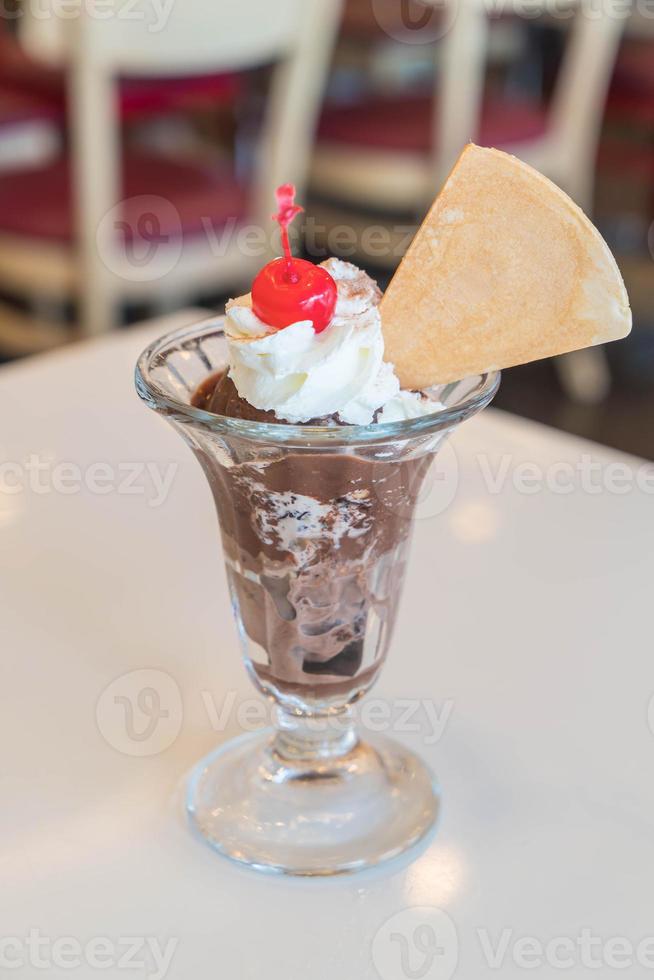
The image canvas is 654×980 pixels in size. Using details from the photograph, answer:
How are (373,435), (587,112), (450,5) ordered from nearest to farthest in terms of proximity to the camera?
(373,435) < (450,5) < (587,112)

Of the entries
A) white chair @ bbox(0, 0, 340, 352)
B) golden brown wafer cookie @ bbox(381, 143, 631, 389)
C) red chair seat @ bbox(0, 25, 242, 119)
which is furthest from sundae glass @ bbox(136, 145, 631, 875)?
red chair seat @ bbox(0, 25, 242, 119)

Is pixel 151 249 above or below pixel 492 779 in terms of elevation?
below

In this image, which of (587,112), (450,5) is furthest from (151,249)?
(587,112)

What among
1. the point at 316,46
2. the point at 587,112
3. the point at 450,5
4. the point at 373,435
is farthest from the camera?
the point at 587,112

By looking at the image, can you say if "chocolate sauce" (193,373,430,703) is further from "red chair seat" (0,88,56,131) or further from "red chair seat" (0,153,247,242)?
"red chair seat" (0,88,56,131)

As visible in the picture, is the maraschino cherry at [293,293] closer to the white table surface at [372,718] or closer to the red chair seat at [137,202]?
the white table surface at [372,718]

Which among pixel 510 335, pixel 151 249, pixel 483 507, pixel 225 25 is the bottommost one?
pixel 151 249

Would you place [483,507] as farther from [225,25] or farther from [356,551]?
[225,25]

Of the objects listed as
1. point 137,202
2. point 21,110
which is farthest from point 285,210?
point 21,110
